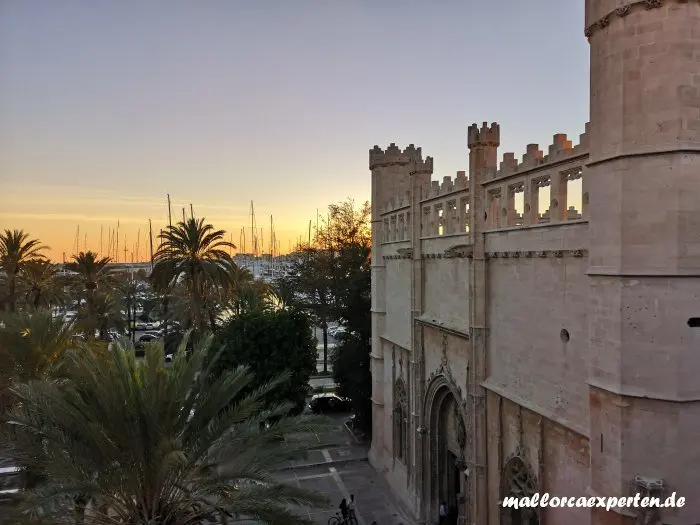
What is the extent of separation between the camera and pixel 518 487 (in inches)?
454

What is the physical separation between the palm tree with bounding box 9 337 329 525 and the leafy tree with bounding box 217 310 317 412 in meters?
12.2

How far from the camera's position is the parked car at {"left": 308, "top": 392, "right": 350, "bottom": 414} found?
29.5m

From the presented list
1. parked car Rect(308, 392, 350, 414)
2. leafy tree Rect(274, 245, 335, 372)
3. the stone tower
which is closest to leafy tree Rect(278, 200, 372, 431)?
leafy tree Rect(274, 245, 335, 372)

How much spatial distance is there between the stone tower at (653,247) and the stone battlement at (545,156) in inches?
80.0

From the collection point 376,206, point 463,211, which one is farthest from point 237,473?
point 376,206

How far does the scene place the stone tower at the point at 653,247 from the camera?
6.75 m

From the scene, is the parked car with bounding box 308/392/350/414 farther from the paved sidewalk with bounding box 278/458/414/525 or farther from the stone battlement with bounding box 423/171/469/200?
the stone battlement with bounding box 423/171/469/200

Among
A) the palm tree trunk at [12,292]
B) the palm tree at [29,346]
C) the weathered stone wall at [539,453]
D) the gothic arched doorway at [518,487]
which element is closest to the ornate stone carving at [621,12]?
the weathered stone wall at [539,453]

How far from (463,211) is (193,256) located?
45.1ft

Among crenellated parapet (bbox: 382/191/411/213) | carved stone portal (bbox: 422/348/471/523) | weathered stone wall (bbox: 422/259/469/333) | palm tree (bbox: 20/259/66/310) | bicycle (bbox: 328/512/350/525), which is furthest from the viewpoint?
palm tree (bbox: 20/259/66/310)

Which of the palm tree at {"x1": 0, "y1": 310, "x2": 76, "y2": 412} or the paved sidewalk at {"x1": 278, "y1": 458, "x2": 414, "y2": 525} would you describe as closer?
the palm tree at {"x1": 0, "y1": 310, "x2": 76, "y2": 412}

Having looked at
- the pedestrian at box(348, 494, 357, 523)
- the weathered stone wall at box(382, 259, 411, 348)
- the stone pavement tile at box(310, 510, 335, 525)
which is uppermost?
the weathered stone wall at box(382, 259, 411, 348)

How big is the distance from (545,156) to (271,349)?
15.5 meters

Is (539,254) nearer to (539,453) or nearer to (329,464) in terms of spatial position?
(539,453)
